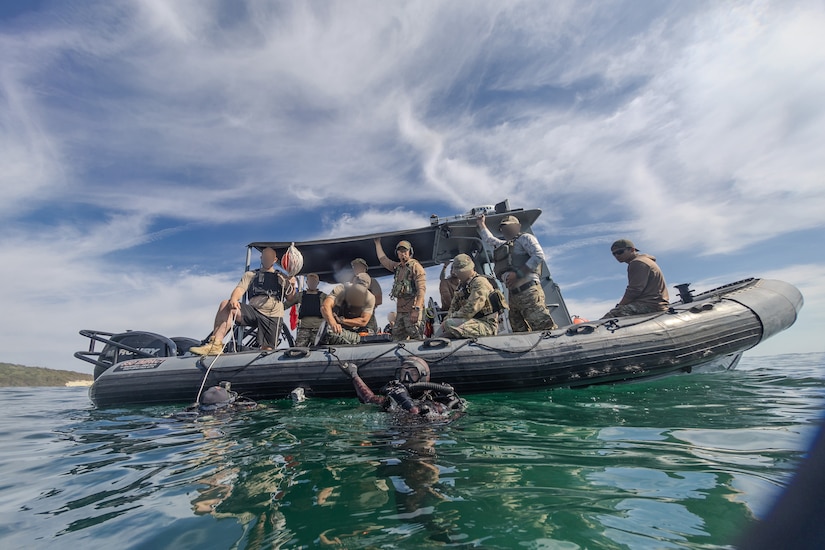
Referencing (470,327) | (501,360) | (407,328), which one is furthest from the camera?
(407,328)

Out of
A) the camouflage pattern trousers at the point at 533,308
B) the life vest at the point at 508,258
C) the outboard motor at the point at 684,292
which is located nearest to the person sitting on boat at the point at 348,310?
the life vest at the point at 508,258

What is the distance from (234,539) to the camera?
1.34m

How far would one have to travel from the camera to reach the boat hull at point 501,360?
4.62 meters

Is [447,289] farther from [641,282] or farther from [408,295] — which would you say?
[641,282]

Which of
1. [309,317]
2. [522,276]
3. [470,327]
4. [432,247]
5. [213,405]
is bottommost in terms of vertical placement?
[213,405]

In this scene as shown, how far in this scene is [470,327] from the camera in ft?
16.9

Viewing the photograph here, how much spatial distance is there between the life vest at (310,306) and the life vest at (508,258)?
293cm

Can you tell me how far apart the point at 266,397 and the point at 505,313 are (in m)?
3.59

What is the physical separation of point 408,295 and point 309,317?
5.70 ft

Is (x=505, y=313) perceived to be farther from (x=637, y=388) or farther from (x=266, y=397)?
(x=266, y=397)

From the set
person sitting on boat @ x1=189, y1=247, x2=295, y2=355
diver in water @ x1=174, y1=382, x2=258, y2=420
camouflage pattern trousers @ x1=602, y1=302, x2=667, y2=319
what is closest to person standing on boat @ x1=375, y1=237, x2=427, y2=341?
person sitting on boat @ x1=189, y1=247, x2=295, y2=355

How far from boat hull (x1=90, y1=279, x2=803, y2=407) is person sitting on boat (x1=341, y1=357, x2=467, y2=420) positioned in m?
1.13

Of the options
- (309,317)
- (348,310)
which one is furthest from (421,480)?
(309,317)

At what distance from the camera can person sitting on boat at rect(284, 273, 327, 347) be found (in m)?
6.43
